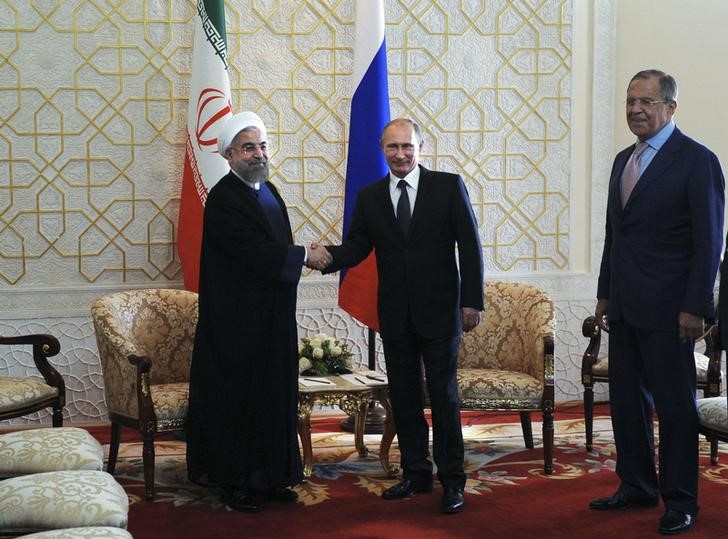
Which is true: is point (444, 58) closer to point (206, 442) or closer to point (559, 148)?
point (559, 148)

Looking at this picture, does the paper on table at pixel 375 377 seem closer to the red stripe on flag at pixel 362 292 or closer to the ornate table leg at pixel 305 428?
the ornate table leg at pixel 305 428

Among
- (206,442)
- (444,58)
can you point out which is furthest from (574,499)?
(444,58)

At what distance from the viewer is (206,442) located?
4.66 meters

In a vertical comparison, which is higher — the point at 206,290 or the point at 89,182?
the point at 89,182

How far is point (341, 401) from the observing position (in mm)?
5062

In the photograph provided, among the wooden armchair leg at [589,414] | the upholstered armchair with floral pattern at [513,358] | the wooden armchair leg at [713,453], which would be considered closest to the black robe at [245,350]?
the upholstered armchair with floral pattern at [513,358]

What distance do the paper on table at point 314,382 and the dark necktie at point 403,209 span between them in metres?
0.97

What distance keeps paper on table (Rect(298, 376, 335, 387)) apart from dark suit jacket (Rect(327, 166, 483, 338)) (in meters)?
0.58

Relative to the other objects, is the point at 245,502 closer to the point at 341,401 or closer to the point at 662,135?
the point at 341,401

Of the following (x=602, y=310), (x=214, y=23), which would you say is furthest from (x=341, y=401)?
(x=214, y=23)

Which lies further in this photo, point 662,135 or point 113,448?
point 113,448

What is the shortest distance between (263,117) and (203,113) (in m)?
0.56

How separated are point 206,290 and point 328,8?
256 cm

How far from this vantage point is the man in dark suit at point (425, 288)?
4516mm
